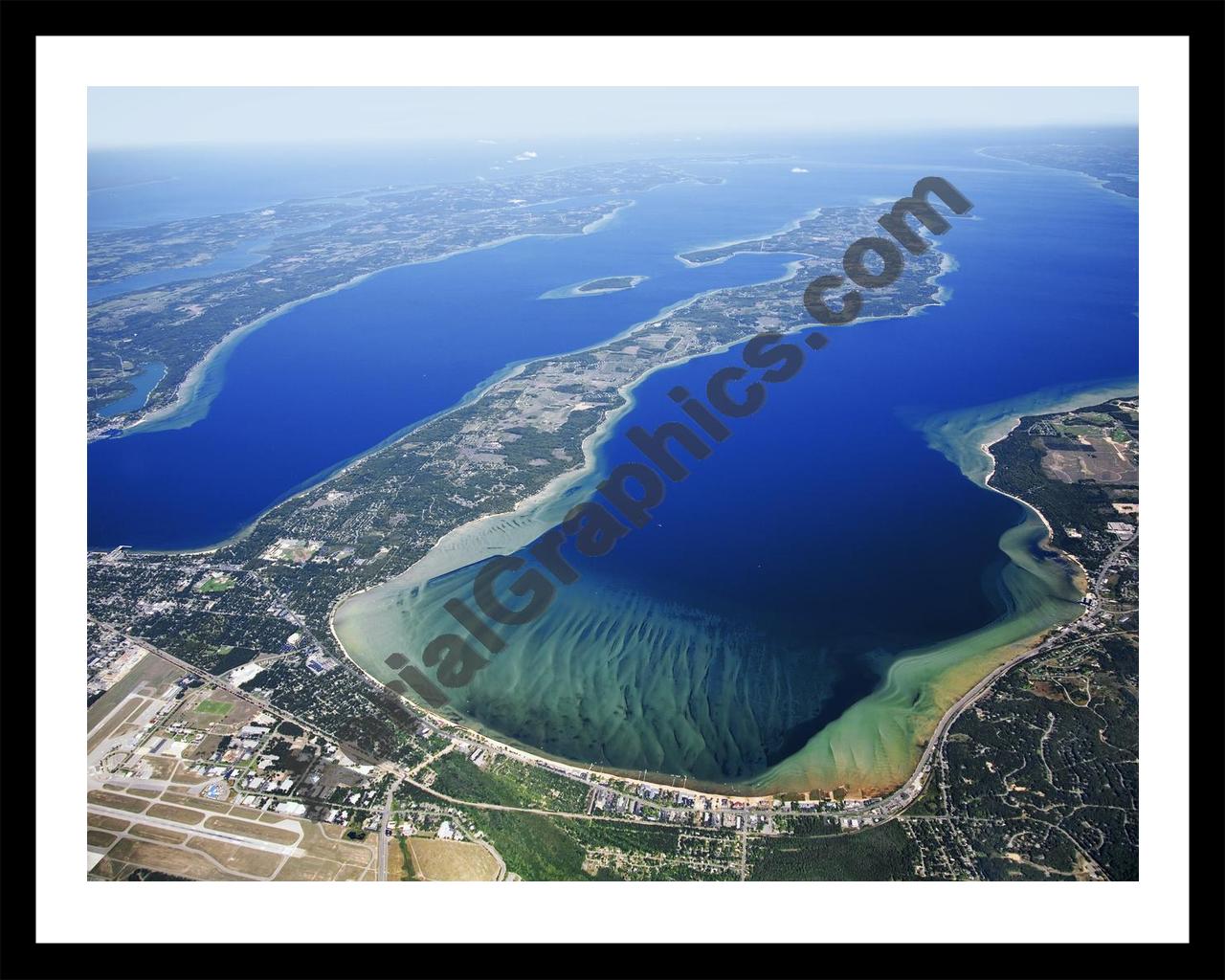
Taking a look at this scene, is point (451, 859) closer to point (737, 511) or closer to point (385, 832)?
point (385, 832)

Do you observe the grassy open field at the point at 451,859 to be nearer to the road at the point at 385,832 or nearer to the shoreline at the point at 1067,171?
the road at the point at 385,832

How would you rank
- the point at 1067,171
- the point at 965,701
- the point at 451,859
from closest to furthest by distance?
the point at 451,859
the point at 965,701
the point at 1067,171

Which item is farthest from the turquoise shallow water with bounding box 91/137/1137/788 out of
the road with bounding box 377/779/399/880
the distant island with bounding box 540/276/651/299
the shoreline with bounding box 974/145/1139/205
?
the shoreline with bounding box 974/145/1139/205

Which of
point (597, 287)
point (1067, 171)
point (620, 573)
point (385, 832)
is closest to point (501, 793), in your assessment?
point (385, 832)

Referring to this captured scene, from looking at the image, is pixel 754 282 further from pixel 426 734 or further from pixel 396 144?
pixel 396 144

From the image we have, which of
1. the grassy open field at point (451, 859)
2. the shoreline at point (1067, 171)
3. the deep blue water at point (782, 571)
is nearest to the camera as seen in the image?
the grassy open field at point (451, 859)

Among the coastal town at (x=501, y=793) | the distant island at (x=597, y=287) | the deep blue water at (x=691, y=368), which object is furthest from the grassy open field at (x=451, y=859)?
the distant island at (x=597, y=287)

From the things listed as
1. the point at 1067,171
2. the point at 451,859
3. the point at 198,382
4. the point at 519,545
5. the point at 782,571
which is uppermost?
the point at 1067,171
